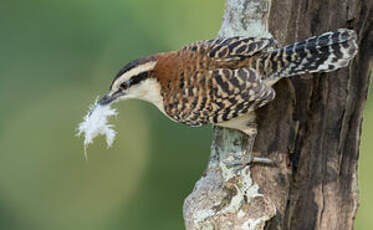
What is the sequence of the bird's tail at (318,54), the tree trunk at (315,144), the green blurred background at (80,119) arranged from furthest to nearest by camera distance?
the green blurred background at (80,119)
the tree trunk at (315,144)
the bird's tail at (318,54)

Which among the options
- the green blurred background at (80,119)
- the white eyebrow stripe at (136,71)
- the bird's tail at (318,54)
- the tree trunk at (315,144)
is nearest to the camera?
the bird's tail at (318,54)

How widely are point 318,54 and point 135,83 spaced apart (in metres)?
0.96

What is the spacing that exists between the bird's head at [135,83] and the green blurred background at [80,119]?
3.96ft

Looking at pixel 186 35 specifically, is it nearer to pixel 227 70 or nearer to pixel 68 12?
pixel 68 12

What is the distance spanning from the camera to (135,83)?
333 centimetres

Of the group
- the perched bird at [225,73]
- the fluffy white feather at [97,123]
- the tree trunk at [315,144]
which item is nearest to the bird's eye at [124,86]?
Answer: the perched bird at [225,73]

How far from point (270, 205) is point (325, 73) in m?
0.67

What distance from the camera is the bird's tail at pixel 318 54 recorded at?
287 centimetres

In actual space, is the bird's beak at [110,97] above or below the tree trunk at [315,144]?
above

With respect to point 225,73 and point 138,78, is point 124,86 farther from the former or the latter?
point 225,73

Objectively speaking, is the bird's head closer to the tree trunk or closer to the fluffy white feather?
the fluffy white feather

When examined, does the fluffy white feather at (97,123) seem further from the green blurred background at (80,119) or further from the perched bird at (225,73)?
the green blurred background at (80,119)

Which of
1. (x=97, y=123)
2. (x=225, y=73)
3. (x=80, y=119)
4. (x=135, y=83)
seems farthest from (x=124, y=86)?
(x=80, y=119)

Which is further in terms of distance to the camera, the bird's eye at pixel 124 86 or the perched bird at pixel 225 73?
the bird's eye at pixel 124 86
